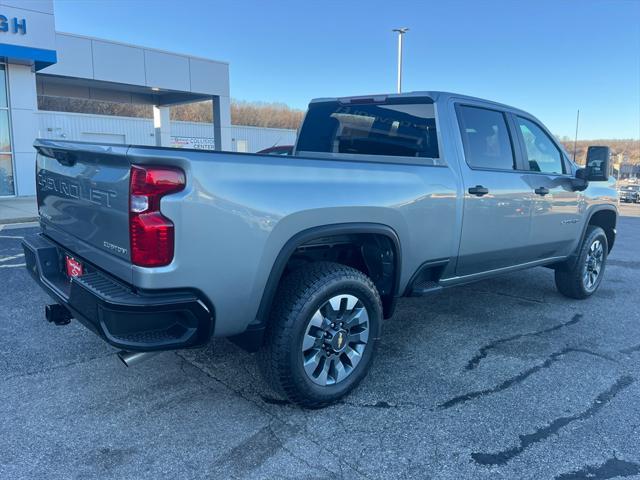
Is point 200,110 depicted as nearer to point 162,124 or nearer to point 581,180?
point 162,124

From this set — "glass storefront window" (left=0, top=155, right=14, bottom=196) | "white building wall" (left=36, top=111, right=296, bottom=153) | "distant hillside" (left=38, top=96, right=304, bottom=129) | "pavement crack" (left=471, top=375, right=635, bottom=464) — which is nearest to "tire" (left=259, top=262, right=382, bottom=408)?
"pavement crack" (left=471, top=375, right=635, bottom=464)

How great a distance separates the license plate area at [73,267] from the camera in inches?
118

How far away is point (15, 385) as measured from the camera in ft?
10.7

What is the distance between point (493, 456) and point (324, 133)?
3158 mm

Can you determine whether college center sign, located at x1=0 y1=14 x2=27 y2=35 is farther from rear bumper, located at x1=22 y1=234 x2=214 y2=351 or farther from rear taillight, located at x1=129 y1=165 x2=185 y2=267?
rear taillight, located at x1=129 y1=165 x2=185 y2=267

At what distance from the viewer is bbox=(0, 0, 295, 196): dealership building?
47.4ft

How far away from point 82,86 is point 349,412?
22294 mm

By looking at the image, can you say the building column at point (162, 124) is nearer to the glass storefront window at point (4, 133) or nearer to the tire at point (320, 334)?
the glass storefront window at point (4, 133)

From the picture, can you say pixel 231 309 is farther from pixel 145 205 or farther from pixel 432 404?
pixel 432 404

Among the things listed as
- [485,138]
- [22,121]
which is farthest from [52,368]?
[22,121]

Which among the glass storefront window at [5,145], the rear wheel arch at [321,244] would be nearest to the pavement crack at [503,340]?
the rear wheel arch at [321,244]

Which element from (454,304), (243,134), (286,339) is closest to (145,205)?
(286,339)

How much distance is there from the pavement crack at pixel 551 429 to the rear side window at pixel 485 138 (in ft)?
5.98

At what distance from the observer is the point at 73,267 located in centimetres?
308
